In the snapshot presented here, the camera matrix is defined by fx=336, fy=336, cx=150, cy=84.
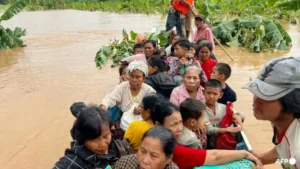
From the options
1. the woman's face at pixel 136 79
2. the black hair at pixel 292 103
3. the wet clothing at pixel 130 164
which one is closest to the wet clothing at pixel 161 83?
the woman's face at pixel 136 79

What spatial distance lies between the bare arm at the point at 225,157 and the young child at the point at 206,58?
9.00 ft

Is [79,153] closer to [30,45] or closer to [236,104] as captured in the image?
[236,104]

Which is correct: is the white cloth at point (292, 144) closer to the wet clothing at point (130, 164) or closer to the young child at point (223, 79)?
the wet clothing at point (130, 164)

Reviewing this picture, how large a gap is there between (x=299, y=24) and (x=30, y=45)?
38.6 ft

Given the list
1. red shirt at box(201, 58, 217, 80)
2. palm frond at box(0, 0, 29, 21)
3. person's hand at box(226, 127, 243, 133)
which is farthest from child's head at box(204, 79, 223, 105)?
palm frond at box(0, 0, 29, 21)

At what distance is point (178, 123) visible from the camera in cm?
239

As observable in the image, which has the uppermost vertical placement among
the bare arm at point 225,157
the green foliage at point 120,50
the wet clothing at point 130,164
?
the wet clothing at point 130,164

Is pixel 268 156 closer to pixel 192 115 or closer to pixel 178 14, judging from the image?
pixel 192 115

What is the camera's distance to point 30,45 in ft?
40.9

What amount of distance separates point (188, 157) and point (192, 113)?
571 mm

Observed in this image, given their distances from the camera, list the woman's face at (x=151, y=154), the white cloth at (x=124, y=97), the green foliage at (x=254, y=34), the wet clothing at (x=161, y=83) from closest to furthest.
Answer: the woman's face at (x=151, y=154) < the white cloth at (x=124, y=97) < the wet clothing at (x=161, y=83) < the green foliage at (x=254, y=34)

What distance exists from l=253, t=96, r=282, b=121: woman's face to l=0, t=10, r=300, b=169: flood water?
2.21 m

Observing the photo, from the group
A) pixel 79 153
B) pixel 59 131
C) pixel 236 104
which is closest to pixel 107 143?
pixel 79 153

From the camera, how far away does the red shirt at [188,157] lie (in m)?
2.11
